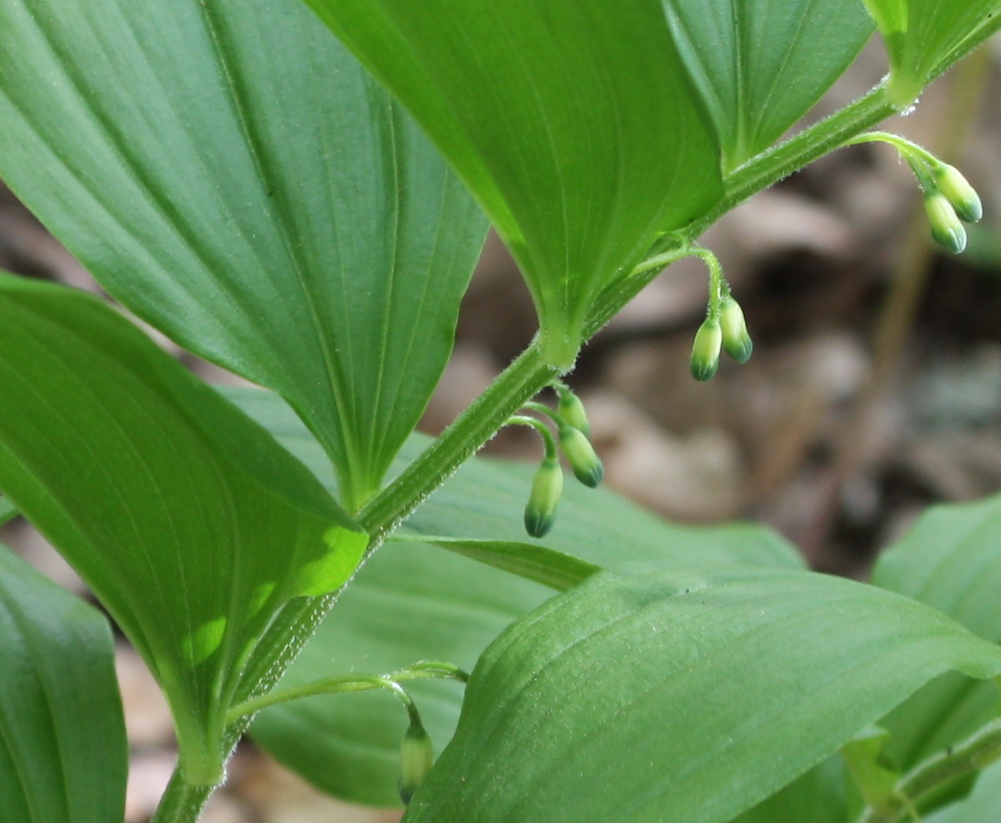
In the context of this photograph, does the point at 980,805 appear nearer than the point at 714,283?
No

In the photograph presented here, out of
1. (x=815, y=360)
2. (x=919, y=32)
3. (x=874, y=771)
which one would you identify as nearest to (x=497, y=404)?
(x=919, y=32)

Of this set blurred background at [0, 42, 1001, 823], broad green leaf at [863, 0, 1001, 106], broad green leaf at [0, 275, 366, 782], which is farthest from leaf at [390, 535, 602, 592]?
blurred background at [0, 42, 1001, 823]

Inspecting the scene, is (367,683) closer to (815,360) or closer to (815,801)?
(815,801)

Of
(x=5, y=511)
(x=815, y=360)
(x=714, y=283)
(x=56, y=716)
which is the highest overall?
(x=714, y=283)

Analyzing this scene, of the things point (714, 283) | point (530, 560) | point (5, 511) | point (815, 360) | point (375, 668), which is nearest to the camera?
point (714, 283)

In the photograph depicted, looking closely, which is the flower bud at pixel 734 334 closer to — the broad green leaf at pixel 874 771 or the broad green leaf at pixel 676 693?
the broad green leaf at pixel 676 693

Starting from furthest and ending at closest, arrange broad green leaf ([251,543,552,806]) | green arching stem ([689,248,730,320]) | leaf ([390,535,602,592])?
broad green leaf ([251,543,552,806]) < leaf ([390,535,602,592]) < green arching stem ([689,248,730,320])

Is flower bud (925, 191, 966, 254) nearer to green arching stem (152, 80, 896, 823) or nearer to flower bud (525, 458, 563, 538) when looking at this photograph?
green arching stem (152, 80, 896, 823)
